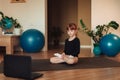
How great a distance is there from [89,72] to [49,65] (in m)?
0.80

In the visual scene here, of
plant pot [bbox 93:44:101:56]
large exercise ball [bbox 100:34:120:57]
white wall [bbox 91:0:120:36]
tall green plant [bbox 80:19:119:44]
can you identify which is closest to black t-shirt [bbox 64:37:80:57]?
large exercise ball [bbox 100:34:120:57]

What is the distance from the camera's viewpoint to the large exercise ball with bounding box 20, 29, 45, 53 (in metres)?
6.23

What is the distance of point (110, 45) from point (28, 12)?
254cm

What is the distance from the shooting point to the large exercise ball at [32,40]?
20.4ft

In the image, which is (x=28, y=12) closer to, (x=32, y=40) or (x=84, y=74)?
(x=32, y=40)

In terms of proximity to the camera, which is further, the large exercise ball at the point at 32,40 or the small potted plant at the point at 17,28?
the small potted plant at the point at 17,28

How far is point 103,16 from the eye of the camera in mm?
6461

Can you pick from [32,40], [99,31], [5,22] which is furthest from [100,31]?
[5,22]

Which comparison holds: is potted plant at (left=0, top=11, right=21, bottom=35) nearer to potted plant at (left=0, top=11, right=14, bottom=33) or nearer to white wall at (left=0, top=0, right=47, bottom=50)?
potted plant at (left=0, top=11, right=14, bottom=33)

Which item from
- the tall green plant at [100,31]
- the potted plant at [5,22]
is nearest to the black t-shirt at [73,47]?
the tall green plant at [100,31]

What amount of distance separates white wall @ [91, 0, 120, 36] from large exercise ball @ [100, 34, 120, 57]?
0.85 metres

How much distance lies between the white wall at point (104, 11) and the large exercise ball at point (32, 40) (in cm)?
143

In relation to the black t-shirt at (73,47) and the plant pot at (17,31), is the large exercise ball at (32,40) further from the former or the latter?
the black t-shirt at (73,47)

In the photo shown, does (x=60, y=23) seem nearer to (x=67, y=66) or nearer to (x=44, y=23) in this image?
(x=44, y=23)
